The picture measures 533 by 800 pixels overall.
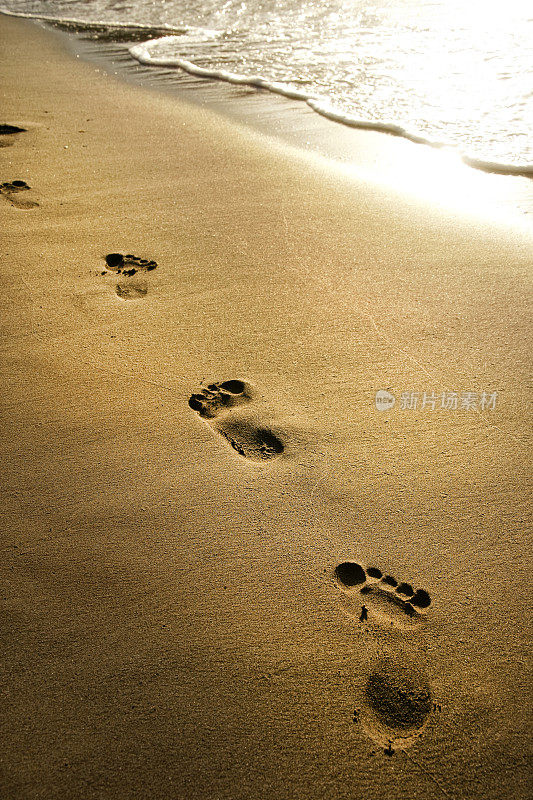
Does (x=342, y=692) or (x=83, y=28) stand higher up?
(x=83, y=28)

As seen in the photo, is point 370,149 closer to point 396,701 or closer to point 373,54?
point 373,54

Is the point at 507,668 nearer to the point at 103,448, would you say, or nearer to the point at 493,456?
the point at 493,456

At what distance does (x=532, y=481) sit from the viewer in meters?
1.83

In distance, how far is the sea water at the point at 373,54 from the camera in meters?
3.90

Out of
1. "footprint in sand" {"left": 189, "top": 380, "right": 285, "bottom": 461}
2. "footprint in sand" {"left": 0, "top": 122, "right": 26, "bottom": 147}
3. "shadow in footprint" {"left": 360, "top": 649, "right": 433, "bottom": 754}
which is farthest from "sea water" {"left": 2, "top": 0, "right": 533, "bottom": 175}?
"shadow in footprint" {"left": 360, "top": 649, "right": 433, "bottom": 754}

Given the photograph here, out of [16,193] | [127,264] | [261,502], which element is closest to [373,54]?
[16,193]

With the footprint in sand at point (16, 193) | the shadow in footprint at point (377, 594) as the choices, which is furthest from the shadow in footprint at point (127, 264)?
the shadow in footprint at point (377, 594)

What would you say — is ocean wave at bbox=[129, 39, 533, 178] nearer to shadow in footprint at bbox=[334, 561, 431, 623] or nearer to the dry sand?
the dry sand

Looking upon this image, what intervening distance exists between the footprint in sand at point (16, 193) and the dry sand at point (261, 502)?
3 cm

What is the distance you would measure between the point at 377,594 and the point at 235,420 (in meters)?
0.71

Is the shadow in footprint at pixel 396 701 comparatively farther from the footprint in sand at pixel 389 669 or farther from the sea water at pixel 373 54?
the sea water at pixel 373 54

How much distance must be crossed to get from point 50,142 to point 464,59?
→ 3444 mm

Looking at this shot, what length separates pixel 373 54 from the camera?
504 cm

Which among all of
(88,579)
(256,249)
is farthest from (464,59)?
(88,579)
